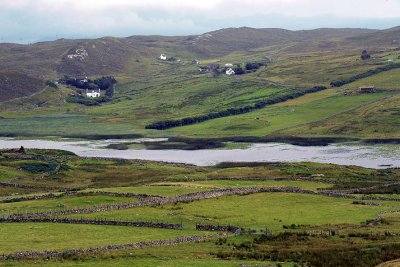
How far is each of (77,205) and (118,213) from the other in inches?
260

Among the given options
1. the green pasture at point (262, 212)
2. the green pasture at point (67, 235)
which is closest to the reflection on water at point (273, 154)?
the green pasture at point (262, 212)

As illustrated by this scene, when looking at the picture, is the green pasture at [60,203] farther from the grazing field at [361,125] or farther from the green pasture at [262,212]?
the grazing field at [361,125]

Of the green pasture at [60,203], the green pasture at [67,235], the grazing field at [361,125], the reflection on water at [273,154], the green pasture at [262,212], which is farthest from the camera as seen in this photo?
the grazing field at [361,125]

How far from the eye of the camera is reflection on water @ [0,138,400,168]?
141500 mm

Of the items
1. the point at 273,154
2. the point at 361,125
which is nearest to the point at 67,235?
the point at 273,154

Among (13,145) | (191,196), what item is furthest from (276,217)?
(13,145)

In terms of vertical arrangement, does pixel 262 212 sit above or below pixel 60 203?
below

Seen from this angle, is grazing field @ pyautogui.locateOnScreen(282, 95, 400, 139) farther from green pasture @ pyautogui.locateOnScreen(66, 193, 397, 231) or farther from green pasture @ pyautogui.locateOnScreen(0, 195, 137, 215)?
green pasture @ pyautogui.locateOnScreen(0, 195, 137, 215)

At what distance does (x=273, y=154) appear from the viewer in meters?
151

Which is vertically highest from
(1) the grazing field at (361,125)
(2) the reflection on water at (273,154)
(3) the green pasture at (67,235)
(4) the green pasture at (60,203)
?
(3) the green pasture at (67,235)

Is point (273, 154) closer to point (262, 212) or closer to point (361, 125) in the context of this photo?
point (361, 125)

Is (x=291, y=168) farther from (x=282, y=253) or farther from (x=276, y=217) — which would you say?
(x=282, y=253)

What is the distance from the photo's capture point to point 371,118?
191m

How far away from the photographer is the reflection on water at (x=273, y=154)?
142 m
